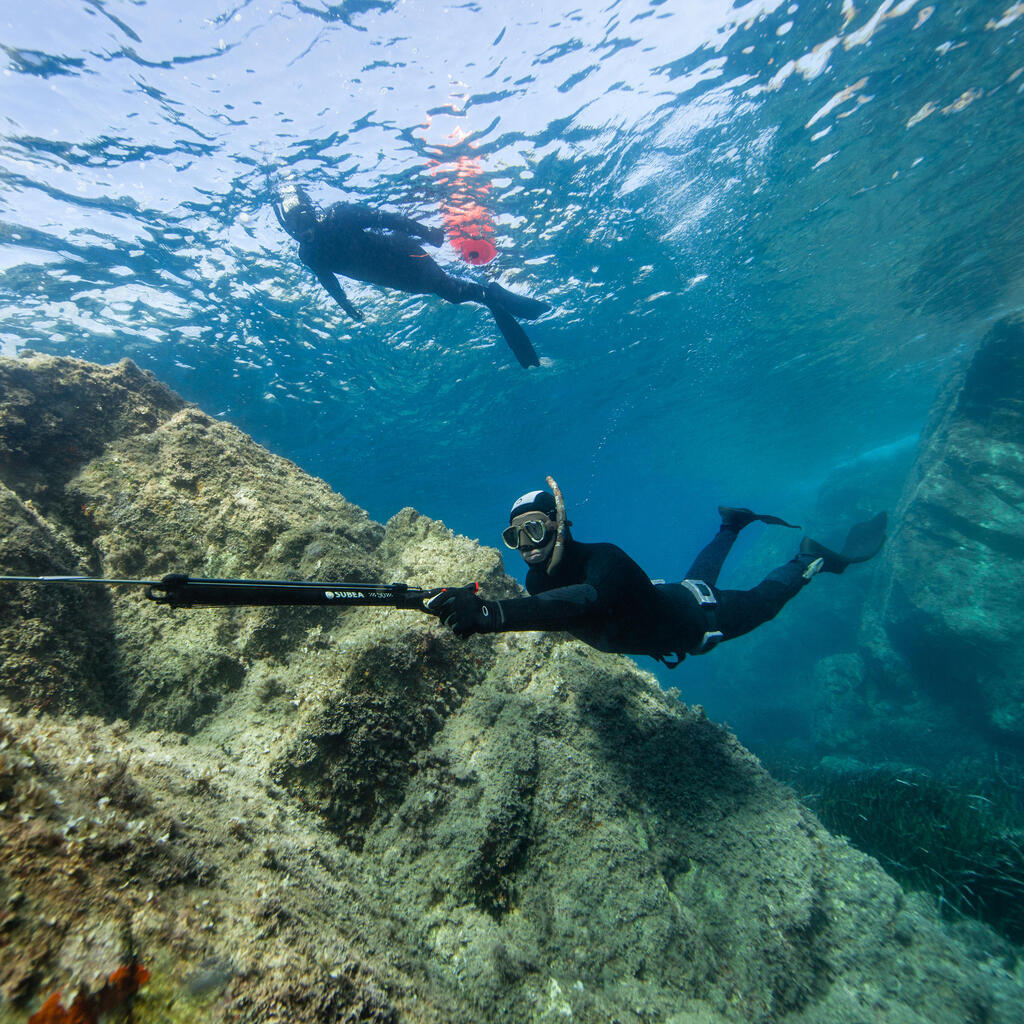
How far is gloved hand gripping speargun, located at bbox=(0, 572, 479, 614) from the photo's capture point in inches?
83.9

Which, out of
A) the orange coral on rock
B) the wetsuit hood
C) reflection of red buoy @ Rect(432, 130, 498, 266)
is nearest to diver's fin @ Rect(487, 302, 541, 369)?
reflection of red buoy @ Rect(432, 130, 498, 266)

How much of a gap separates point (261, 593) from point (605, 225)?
50.6 ft

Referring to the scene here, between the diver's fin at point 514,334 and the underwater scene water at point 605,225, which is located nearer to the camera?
the underwater scene water at point 605,225

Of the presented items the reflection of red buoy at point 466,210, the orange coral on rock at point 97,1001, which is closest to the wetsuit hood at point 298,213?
the reflection of red buoy at point 466,210

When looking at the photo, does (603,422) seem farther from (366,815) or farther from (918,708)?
(366,815)

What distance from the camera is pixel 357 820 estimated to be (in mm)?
2932

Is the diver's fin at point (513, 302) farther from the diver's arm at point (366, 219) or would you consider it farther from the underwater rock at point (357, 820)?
the underwater rock at point (357, 820)

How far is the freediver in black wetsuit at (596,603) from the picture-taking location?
3002 millimetres

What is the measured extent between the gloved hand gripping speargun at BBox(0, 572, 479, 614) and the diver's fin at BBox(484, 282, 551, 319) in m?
9.15

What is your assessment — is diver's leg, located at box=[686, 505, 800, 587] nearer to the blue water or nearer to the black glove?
the black glove

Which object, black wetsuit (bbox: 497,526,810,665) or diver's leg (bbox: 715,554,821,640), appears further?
diver's leg (bbox: 715,554,821,640)

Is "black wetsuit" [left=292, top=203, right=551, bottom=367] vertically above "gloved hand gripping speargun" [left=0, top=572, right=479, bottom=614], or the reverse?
"black wetsuit" [left=292, top=203, right=551, bottom=367]

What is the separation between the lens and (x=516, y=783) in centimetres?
323

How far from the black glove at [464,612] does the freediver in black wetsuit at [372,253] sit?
26.4 ft
